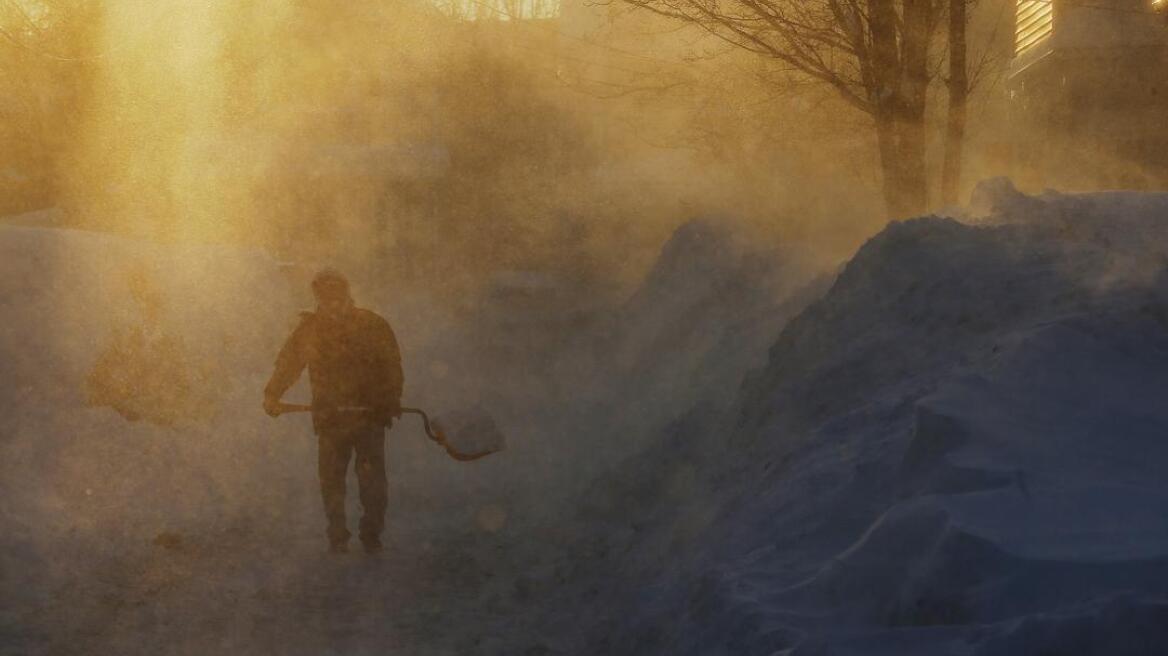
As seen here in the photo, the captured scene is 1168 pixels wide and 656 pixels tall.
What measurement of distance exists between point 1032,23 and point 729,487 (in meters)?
16.5

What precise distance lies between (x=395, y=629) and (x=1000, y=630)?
3.82 m

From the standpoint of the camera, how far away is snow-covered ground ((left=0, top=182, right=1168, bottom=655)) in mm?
3639

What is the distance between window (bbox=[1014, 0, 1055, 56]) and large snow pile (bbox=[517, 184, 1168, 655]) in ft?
38.8

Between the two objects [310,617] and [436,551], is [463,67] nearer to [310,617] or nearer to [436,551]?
[436,551]

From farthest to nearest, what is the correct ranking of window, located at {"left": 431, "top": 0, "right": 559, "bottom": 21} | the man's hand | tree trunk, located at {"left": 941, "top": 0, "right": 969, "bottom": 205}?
window, located at {"left": 431, "top": 0, "right": 559, "bottom": 21} → tree trunk, located at {"left": 941, "top": 0, "right": 969, "bottom": 205} → the man's hand

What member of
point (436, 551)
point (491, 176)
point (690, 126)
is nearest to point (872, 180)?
point (690, 126)

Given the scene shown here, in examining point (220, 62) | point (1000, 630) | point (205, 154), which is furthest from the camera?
point (220, 62)

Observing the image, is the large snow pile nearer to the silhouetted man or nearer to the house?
the silhouetted man

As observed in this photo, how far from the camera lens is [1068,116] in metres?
18.1

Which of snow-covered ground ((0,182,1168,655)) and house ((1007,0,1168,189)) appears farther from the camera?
house ((1007,0,1168,189))

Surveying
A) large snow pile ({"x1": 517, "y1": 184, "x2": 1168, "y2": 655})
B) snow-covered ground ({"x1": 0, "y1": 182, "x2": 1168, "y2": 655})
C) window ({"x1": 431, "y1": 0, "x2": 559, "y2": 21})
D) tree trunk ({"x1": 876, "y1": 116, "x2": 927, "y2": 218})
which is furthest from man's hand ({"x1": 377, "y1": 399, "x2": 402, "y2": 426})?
window ({"x1": 431, "y1": 0, "x2": 559, "y2": 21})

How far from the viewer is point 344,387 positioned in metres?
8.08

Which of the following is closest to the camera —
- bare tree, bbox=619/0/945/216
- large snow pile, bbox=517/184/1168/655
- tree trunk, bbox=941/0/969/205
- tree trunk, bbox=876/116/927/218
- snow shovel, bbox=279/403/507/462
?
large snow pile, bbox=517/184/1168/655

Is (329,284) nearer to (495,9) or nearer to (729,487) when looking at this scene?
(729,487)
